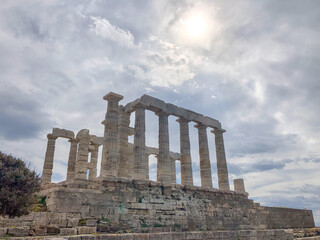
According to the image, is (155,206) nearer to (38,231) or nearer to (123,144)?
(123,144)

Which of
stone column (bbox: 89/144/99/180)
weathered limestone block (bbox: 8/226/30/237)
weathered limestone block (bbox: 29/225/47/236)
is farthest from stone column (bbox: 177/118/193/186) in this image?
weathered limestone block (bbox: 8/226/30/237)

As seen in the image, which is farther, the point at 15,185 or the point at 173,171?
the point at 173,171

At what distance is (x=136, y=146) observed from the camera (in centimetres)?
1992

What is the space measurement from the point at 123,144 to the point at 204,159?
771 centimetres

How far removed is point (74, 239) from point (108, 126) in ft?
34.8

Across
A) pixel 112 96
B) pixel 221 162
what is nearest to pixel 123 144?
pixel 112 96

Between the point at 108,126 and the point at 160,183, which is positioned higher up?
the point at 108,126

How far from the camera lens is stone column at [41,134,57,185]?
81.5 ft

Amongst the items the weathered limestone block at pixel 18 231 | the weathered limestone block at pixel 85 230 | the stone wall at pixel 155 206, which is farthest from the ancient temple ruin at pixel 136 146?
the weathered limestone block at pixel 18 231

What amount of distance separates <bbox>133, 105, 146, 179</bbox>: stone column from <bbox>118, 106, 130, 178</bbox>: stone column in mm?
1488

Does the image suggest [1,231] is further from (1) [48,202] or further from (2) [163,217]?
(2) [163,217]

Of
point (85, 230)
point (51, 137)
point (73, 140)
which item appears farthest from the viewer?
point (73, 140)

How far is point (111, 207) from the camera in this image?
50.5 feet

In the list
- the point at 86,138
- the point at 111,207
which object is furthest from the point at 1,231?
the point at 86,138
